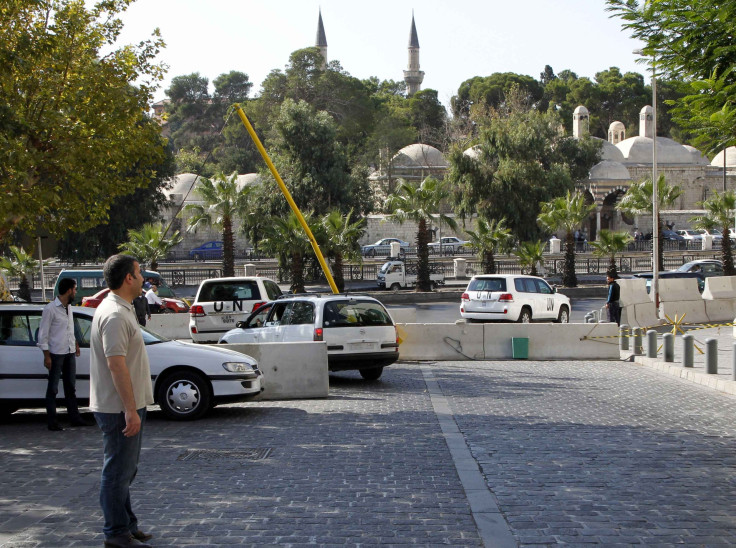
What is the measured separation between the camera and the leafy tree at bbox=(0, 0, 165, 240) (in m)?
12.8

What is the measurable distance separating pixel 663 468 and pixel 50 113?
416 inches

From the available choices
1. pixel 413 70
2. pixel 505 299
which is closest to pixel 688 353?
pixel 505 299

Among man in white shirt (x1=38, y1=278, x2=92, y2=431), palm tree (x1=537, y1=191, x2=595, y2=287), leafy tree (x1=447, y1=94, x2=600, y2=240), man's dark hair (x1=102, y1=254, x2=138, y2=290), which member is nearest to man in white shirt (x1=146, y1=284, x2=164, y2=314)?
man in white shirt (x1=38, y1=278, x2=92, y2=431)

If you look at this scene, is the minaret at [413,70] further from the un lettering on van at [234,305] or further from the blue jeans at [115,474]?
the blue jeans at [115,474]

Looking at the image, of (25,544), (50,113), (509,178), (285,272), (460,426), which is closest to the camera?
(25,544)

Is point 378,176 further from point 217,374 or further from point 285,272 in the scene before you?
point 217,374

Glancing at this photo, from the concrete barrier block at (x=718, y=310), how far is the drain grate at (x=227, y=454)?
2328cm

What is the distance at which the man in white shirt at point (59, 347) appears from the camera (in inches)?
374

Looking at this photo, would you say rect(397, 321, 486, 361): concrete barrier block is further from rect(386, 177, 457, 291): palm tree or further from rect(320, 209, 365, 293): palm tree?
rect(386, 177, 457, 291): palm tree

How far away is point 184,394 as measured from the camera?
34.1 feet

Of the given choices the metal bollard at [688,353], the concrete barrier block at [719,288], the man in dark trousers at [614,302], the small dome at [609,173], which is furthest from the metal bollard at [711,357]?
the small dome at [609,173]

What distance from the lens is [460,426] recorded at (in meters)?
9.83

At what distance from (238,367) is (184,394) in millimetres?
736

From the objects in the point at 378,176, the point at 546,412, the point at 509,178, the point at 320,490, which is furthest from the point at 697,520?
the point at 378,176
